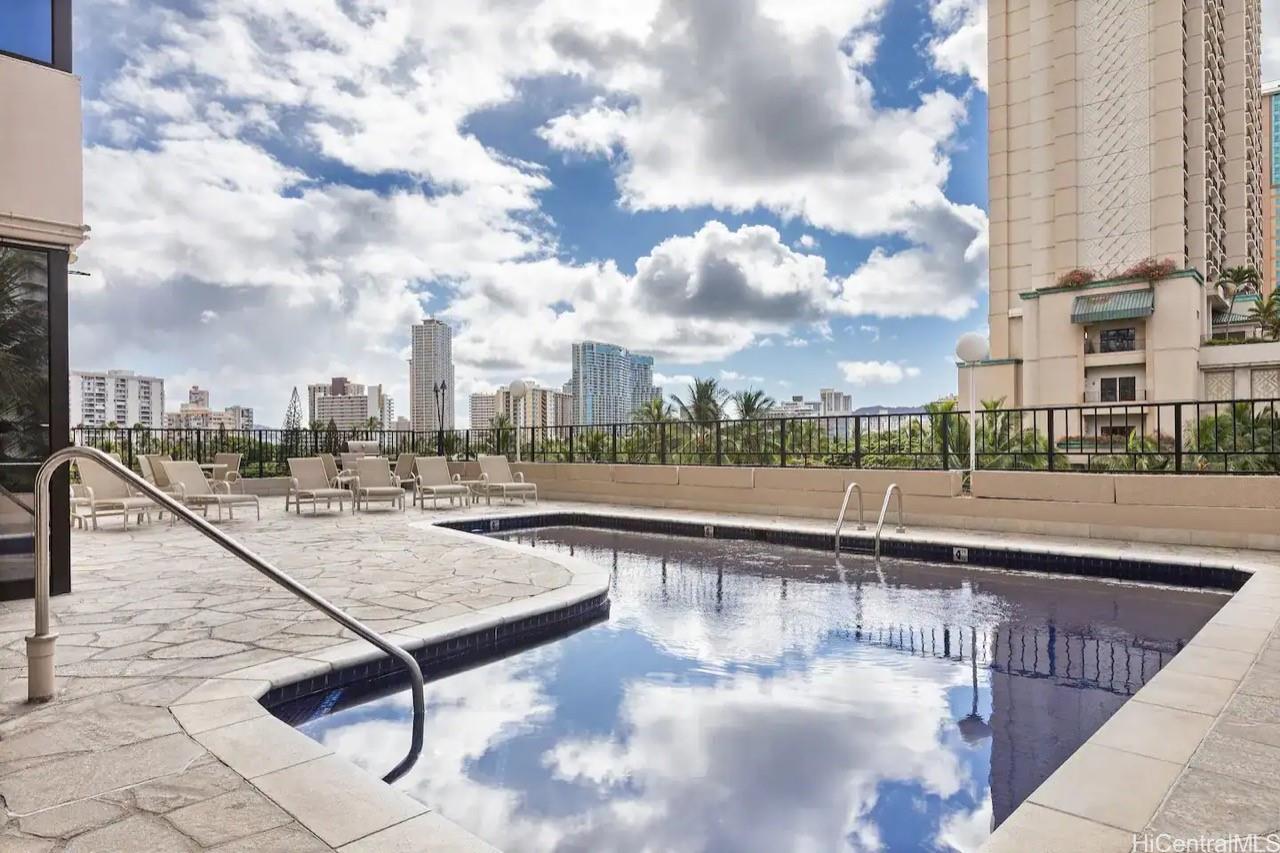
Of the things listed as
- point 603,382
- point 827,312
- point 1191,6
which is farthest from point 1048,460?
point 603,382

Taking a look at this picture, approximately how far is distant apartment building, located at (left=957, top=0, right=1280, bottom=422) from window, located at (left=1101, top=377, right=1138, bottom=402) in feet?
0.22

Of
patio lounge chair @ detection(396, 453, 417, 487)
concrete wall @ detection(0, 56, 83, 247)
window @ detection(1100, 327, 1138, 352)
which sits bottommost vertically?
patio lounge chair @ detection(396, 453, 417, 487)

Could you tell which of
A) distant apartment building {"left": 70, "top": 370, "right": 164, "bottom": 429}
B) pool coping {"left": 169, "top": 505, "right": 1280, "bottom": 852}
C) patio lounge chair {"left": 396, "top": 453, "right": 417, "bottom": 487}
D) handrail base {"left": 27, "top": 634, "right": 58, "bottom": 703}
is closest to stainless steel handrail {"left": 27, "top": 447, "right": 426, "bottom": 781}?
handrail base {"left": 27, "top": 634, "right": 58, "bottom": 703}

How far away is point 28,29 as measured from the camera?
506 cm

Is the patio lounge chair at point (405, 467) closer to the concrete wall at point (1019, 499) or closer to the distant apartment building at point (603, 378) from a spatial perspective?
the concrete wall at point (1019, 499)

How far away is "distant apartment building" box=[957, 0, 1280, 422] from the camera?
1072 inches

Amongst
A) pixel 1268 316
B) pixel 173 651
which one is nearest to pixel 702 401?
pixel 173 651

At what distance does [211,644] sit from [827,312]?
29235 mm

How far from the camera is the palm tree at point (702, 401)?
24.5m

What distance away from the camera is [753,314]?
23.8m

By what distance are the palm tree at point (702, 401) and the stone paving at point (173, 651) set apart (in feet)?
54.6

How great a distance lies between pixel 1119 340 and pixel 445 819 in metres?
32.9

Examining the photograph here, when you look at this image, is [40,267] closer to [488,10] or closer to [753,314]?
[488,10]

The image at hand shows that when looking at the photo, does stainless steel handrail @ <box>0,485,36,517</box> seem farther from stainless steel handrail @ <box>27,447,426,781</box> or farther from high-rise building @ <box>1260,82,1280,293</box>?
high-rise building @ <box>1260,82,1280,293</box>
